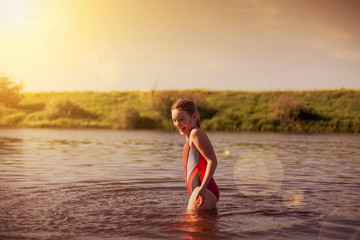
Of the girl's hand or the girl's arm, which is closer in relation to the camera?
the girl's arm

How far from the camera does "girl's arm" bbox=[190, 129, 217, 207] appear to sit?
5.97 metres

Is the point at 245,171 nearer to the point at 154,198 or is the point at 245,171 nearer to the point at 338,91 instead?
the point at 154,198

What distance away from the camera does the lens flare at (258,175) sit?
366 inches

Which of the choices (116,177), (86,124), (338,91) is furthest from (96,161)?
(338,91)

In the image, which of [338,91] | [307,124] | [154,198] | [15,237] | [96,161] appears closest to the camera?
[15,237]

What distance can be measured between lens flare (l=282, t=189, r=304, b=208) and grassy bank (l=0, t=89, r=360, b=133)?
35.8 m

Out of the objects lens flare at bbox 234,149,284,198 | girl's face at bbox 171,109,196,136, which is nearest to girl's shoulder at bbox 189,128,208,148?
girl's face at bbox 171,109,196,136

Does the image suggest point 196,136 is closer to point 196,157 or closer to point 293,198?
point 196,157

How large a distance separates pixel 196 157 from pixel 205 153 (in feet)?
1.16

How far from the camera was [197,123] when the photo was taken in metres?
6.50

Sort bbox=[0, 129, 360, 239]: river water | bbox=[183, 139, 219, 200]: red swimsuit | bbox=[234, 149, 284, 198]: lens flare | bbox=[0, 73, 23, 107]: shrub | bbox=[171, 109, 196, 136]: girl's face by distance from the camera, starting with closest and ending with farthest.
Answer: bbox=[0, 129, 360, 239]: river water < bbox=[171, 109, 196, 136]: girl's face < bbox=[183, 139, 219, 200]: red swimsuit < bbox=[234, 149, 284, 198]: lens flare < bbox=[0, 73, 23, 107]: shrub

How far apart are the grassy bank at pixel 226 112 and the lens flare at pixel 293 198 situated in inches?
1409

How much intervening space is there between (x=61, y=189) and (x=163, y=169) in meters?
4.56

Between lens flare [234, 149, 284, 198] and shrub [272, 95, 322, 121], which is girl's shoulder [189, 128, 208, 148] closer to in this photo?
lens flare [234, 149, 284, 198]
